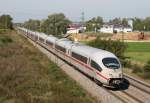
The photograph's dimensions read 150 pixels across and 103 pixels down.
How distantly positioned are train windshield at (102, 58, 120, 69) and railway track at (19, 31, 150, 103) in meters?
1.73

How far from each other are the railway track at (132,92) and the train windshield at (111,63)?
173cm

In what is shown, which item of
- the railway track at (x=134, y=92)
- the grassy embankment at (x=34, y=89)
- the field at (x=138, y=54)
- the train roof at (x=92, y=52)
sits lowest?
the field at (x=138, y=54)

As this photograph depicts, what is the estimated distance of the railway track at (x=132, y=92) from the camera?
79.2 feet

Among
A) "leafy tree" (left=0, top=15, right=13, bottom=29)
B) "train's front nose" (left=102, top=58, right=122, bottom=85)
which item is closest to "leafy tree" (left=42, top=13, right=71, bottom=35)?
"leafy tree" (left=0, top=15, right=13, bottom=29)

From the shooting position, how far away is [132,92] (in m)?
26.9

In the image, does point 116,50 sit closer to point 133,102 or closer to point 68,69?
point 68,69

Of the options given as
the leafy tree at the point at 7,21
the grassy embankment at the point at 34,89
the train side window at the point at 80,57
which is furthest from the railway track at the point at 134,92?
the leafy tree at the point at 7,21

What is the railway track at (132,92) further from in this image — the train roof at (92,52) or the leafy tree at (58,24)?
the leafy tree at (58,24)

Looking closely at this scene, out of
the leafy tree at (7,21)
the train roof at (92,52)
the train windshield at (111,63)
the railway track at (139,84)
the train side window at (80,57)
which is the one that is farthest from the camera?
the leafy tree at (7,21)

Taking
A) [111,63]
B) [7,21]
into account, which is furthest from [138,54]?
[7,21]

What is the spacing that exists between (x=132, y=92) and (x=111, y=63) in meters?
2.63

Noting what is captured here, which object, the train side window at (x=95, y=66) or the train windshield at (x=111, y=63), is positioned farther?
the train side window at (x=95, y=66)

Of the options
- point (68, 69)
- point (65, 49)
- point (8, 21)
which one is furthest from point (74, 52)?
point (8, 21)

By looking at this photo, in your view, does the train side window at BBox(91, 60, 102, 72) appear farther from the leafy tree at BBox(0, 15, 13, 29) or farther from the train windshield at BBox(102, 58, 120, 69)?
the leafy tree at BBox(0, 15, 13, 29)
